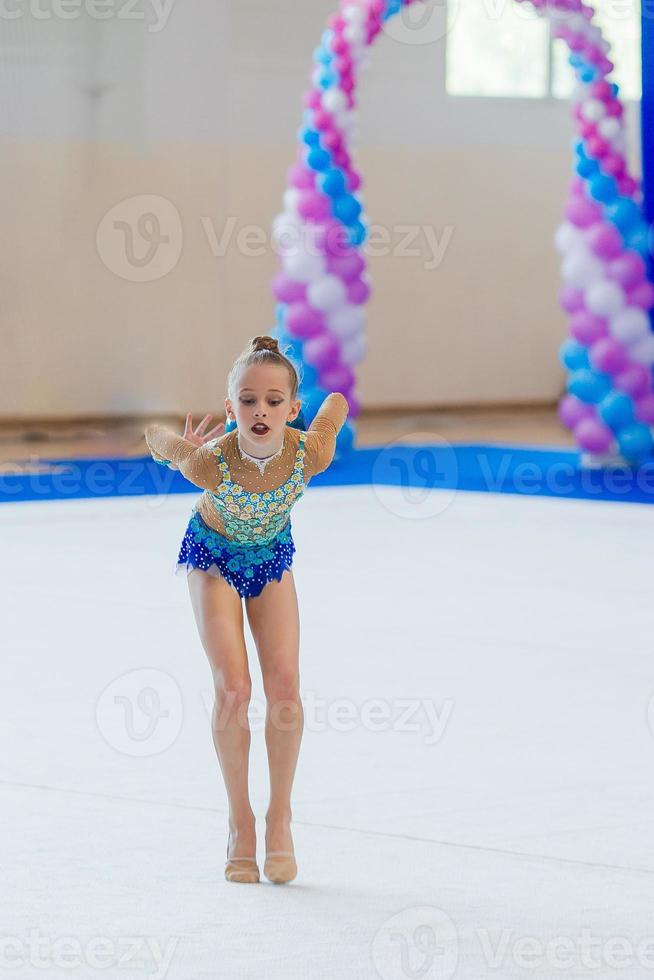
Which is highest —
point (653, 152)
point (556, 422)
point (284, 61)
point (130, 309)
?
point (284, 61)

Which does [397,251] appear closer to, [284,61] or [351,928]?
[284,61]

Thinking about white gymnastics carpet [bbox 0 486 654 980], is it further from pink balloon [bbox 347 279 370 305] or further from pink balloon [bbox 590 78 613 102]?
pink balloon [bbox 590 78 613 102]

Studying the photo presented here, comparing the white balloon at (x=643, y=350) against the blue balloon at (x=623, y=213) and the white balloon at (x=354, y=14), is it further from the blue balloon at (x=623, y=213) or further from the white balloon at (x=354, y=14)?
the white balloon at (x=354, y=14)

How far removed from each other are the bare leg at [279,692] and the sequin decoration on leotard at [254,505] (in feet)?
0.28

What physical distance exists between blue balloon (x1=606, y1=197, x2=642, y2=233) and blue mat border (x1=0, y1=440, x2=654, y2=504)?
1.18 m

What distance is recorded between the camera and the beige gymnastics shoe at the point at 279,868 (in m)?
2.08

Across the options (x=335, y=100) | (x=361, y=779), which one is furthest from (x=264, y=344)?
(x=335, y=100)

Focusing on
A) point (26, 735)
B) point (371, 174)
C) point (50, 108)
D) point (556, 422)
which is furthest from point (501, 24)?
point (26, 735)

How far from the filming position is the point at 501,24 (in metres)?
10.0

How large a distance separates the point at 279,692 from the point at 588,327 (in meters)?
4.95

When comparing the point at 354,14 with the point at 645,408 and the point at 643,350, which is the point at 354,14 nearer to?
the point at 643,350

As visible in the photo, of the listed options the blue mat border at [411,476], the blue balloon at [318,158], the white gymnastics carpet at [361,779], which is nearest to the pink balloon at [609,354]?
the blue mat border at [411,476]

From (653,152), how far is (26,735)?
5.29 metres

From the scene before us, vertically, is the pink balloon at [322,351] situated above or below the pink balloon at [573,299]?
below
